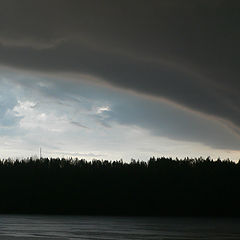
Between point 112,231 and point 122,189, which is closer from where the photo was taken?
point 112,231

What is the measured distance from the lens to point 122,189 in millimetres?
131125

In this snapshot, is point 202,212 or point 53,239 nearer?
point 53,239

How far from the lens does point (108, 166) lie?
5541 inches

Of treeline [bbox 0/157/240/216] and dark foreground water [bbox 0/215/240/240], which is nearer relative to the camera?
dark foreground water [bbox 0/215/240/240]

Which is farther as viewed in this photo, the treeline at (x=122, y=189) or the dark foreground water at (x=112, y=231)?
the treeline at (x=122, y=189)

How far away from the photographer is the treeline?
408 ft

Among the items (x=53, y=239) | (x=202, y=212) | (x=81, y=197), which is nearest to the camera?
(x=53, y=239)

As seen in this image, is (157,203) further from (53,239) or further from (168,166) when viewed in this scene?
(53,239)

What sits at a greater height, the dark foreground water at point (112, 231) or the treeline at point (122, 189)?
the treeline at point (122, 189)

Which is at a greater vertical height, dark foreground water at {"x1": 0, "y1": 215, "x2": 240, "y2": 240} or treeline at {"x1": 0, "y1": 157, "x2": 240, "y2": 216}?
treeline at {"x1": 0, "y1": 157, "x2": 240, "y2": 216}

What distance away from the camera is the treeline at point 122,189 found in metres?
124

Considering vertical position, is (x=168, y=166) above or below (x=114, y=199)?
above

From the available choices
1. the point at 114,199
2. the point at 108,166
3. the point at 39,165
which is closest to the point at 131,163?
the point at 108,166

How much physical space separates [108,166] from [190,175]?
23.5m
